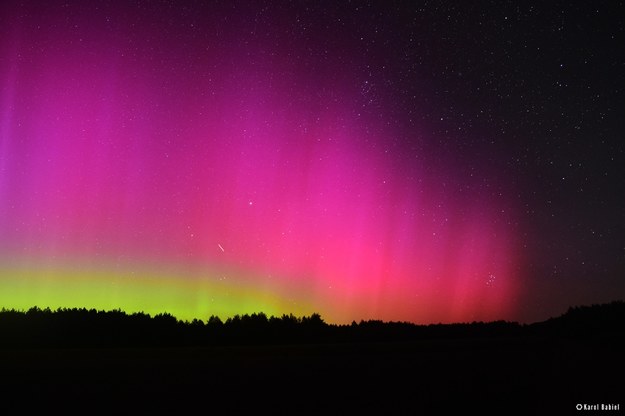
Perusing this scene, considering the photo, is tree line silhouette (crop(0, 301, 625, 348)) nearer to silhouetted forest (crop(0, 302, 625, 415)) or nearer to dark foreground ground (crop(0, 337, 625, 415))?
silhouetted forest (crop(0, 302, 625, 415))

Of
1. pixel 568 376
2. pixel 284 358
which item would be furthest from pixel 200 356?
pixel 568 376

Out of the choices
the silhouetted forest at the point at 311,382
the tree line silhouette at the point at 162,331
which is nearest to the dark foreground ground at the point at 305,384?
the silhouetted forest at the point at 311,382

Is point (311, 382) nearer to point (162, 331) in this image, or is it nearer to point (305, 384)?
point (305, 384)

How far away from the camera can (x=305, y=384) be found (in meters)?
9.28

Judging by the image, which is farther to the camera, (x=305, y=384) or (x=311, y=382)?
(x=311, y=382)

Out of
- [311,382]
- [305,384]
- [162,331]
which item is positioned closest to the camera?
[305,384]

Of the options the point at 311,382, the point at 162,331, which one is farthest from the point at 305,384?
the point at 162,331

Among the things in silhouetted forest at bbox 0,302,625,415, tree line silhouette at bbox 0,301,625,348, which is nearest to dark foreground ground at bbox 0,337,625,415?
silhouetted forest at bbox 0,302,625,415

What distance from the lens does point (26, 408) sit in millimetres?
7074

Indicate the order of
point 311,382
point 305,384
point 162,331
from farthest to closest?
point 162,331 < point 311,382 < point 305,384

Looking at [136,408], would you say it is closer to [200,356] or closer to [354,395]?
[354,395]

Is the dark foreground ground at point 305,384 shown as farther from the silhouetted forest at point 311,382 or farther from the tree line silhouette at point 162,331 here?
the tree line silhouette at point 162,331

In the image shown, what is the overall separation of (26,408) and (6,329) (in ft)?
48.0

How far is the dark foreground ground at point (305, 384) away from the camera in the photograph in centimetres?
729
